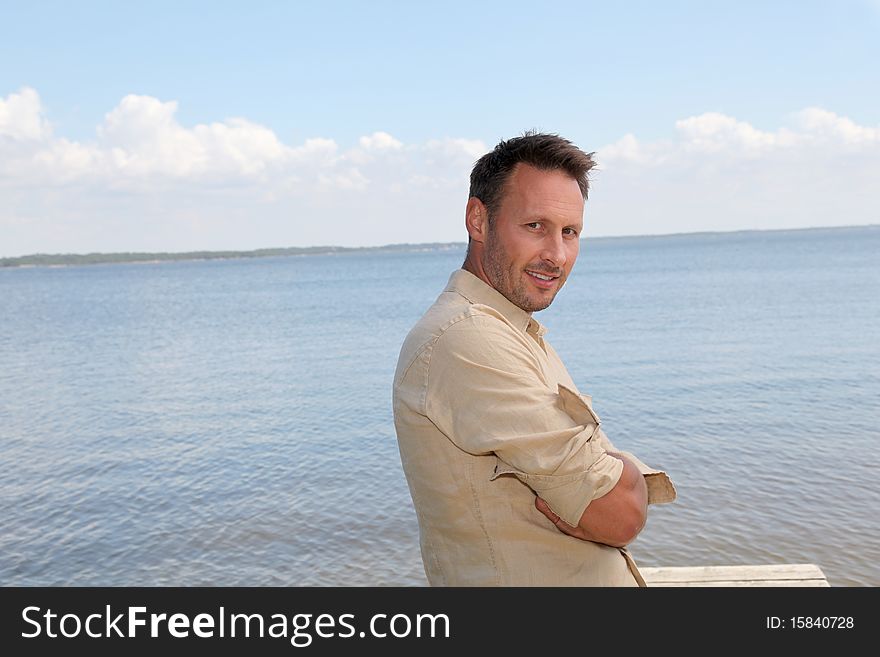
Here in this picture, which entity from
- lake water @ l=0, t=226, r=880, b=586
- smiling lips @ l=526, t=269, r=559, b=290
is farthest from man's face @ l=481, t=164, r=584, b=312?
lake water @ l=0, t=226, r=880, b=586

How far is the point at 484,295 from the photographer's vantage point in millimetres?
2562

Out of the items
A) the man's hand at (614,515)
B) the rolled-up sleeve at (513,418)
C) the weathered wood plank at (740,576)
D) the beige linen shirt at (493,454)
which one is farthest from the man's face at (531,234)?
the weathered wood plank at (740,576)

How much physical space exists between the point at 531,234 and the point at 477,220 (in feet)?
0.68

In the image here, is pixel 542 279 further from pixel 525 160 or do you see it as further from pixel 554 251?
pixel 525 160

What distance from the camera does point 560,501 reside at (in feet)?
7.21

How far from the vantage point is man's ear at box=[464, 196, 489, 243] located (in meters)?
2.62

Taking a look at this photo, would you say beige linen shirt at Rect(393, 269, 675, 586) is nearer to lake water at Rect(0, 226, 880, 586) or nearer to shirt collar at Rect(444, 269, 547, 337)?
shirt collar at Rect(444, 269, 547, 337)

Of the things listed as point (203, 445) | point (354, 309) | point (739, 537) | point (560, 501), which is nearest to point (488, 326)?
point (560, 501)

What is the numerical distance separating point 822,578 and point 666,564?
18.8ft

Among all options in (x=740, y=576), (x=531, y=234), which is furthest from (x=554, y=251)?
(x=740, y=576)

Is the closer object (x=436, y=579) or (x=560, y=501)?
(x=560, y=501)

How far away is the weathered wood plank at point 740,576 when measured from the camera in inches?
154

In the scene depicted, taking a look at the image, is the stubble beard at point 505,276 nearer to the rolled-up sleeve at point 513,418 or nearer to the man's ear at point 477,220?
the man's ear at point 477,220
